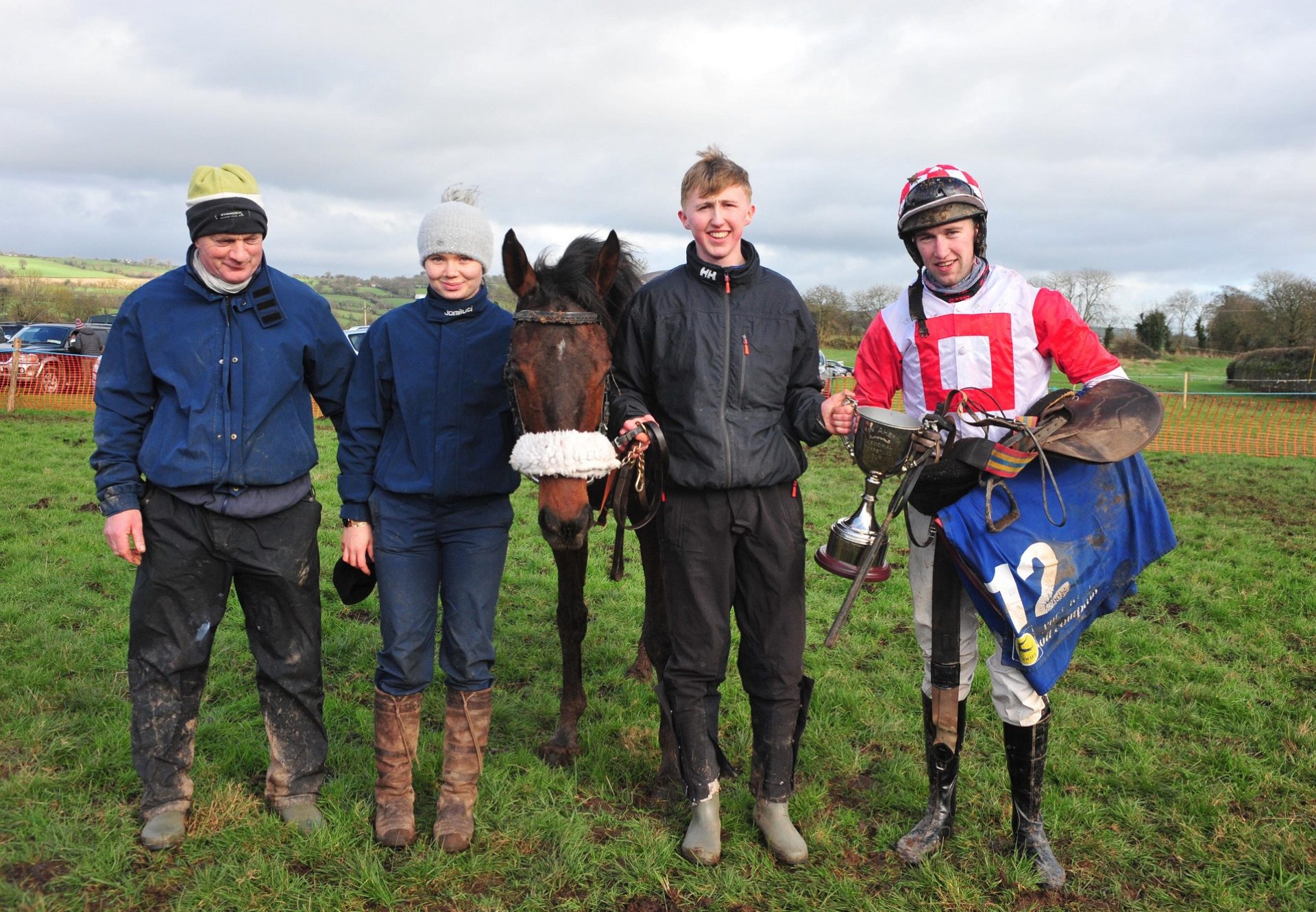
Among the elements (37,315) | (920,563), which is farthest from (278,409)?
(37,315)

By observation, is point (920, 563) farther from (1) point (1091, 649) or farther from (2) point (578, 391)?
(1) point (1091, 649)

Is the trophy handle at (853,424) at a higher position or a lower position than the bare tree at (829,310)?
lower

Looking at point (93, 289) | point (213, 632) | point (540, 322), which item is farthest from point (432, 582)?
point (93, 289)

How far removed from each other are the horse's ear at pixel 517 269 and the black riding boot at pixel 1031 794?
237 centimetres

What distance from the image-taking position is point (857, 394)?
328 centimetres

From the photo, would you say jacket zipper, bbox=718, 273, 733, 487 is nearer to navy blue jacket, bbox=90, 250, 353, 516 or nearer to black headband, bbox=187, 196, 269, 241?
navy blue jacket, bbox=90, 250, 353, 516

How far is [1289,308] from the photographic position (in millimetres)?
26719

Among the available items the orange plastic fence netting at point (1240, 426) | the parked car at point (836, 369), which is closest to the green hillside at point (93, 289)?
the orange plastic fence netting at point (1240, 426)

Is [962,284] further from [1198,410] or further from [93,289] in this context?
[93,289]

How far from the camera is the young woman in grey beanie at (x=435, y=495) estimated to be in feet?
9.94

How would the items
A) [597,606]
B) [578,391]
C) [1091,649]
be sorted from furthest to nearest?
[597,606] < [1091,649] < [578,391]

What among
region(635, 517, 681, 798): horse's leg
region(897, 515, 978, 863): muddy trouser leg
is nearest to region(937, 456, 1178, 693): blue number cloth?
region(897, 515, 978, 863): muddy trouser leg

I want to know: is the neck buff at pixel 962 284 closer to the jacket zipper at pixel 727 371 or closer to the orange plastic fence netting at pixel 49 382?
the jacket zipper at pixel 727 371

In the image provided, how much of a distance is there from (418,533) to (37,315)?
44.4 m
